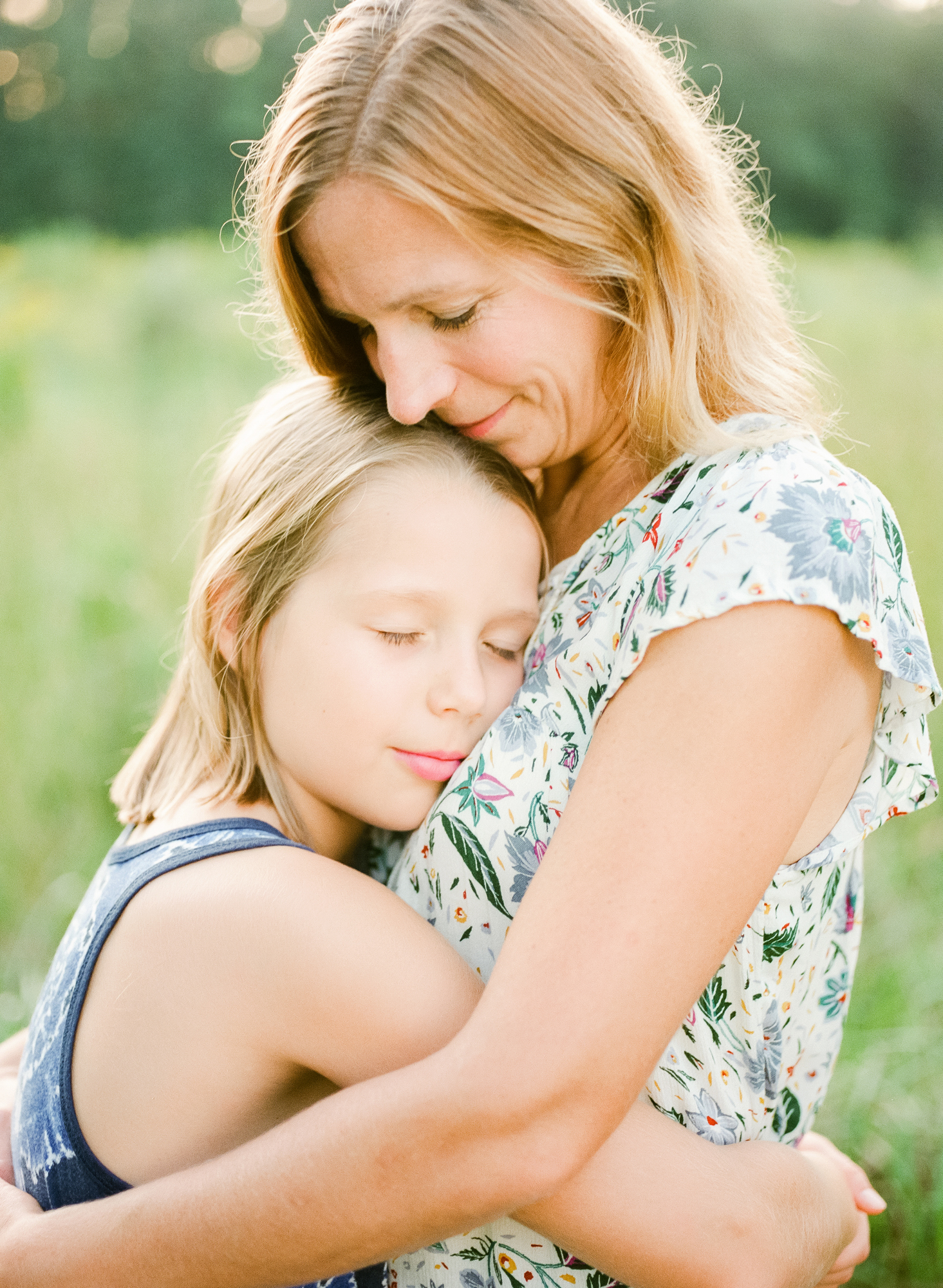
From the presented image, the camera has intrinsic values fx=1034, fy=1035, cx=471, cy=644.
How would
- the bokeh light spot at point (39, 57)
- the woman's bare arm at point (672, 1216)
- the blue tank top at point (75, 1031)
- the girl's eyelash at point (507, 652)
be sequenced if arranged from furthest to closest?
the bokeh light spot at point (39, 57) → the girl's eyelash at point (507, 652) → the blue tank top at point (75, 1031) → the woman's bare arm at point (672, 1216)

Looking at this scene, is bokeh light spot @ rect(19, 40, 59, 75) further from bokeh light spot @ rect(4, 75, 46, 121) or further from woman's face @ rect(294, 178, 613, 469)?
woman's face @ rect(294, 178, 613, 469)

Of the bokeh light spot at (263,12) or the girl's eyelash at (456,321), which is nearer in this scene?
the girl's eyelash at (456,321)

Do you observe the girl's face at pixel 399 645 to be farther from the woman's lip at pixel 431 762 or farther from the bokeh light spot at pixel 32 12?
the bokeh light spot at pixel 32 12

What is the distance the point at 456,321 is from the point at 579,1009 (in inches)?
34.5

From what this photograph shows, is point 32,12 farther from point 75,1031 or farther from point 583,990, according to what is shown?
point 583,990

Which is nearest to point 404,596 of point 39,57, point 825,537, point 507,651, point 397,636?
point 397,636

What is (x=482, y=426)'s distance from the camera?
4.94 ft

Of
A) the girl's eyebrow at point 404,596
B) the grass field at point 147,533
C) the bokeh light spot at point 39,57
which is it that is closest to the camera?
the girl's eyebrow at point 404,596

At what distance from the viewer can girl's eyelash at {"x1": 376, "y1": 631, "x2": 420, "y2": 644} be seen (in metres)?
1.36

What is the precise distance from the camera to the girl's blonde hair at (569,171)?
4.15ft

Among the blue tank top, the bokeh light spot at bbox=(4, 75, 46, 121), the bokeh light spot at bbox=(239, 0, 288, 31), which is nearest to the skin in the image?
the blue tank top

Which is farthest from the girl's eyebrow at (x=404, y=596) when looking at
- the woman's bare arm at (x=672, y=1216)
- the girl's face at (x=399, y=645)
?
the woman's bare arm at (x=672, y=1216)

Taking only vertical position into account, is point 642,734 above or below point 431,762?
above

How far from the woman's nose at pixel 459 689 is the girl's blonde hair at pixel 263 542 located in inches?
9.9
